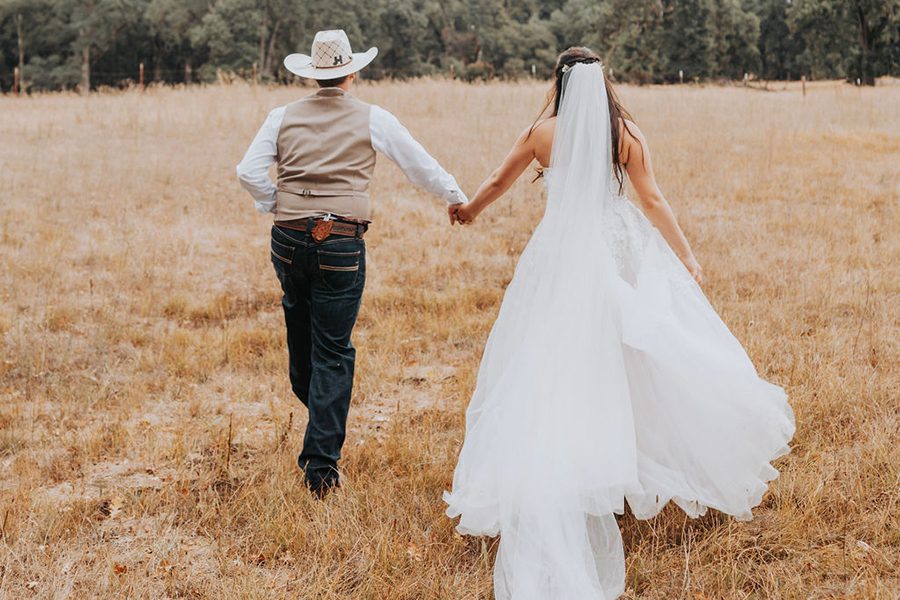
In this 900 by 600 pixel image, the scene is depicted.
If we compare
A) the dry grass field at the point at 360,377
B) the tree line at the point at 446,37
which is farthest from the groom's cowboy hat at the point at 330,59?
the tree line at the point at 446,37

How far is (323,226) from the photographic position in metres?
4.03

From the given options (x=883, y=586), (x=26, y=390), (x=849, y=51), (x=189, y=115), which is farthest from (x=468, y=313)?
(x=849, y=51)

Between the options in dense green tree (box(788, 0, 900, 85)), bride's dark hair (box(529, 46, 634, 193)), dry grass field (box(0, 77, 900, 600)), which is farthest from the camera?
dense green tree (box(788, 0, 900, 85))

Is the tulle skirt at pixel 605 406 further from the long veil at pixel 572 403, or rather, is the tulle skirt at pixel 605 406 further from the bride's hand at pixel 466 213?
the bride's hand at pixel 466 213

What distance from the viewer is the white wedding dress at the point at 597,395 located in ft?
11.1

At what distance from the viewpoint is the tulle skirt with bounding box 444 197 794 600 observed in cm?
338

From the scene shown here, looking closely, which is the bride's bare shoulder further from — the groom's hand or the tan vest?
the tan vest

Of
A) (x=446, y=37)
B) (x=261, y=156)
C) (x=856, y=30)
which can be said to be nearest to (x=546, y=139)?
(x=261, y=156)

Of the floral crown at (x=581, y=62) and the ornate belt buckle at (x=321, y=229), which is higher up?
the floral crown at (x=581, y=62)

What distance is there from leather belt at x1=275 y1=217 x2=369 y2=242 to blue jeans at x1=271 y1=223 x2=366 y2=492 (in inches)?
1.1

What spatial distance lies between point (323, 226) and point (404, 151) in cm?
57

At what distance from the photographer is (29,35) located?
51.5 m

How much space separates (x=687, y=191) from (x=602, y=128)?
8.72m

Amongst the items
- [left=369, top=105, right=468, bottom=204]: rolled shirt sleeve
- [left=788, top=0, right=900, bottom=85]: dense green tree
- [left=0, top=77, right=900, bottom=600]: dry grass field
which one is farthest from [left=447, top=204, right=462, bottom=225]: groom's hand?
[left=788, top=0, right=900, bottom=85]: dense green tree
